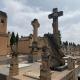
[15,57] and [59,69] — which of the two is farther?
[59,69]

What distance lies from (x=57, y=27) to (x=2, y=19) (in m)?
10.4

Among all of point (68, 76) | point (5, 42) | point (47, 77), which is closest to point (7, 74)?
point (47, 77)

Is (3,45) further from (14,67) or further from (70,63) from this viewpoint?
(70,63)

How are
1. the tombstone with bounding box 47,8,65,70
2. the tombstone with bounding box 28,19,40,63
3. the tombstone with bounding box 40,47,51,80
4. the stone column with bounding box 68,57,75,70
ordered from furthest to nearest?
1. the tombstone with bounding box 28,19,40,63
2. the tombstone with bounding box 47,8,65,70
3. the stone column with bounding box 68,57,75,70
4. the tombstone with bounding box 40,47,51,80

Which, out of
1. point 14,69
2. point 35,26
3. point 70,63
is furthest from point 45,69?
point 35,26

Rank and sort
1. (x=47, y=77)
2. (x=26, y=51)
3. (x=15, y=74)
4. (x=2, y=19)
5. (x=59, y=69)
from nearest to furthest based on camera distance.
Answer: (x=47, y=77)
(x=15, y=74)
(x=59, y=69)
(x=2, y=19)
(x=26, y=51)

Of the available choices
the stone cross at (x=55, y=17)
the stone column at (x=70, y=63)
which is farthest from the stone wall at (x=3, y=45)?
the stone column at (x=70, y=63)

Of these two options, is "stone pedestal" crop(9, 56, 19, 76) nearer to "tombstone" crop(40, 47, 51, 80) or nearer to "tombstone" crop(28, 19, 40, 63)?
"tombstone" crop(40, 47, 51, 80)

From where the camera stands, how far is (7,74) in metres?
10.1

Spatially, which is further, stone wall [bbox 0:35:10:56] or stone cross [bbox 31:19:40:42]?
stone wall [bbox 0:35:10:56]

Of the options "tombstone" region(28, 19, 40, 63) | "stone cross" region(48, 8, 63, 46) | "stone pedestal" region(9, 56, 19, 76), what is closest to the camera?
"stone pedestal" region(9, 56, 19, 76)

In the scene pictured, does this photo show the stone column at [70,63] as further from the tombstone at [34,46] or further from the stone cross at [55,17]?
the tombstone at [34,46]

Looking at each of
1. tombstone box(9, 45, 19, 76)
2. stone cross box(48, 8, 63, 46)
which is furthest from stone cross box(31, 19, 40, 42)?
tombstone box(9, 45, 19, 76)

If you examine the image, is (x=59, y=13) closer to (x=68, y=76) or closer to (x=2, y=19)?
(x=68, y=76)
